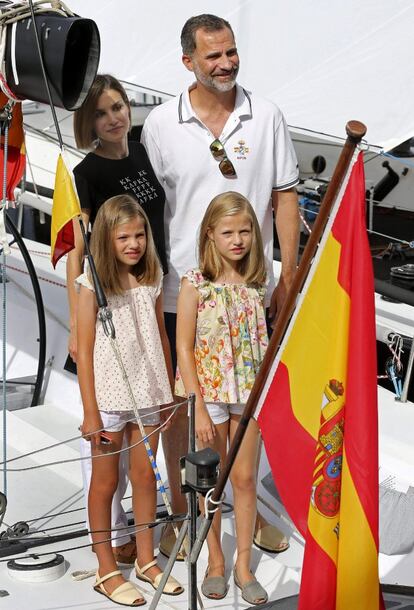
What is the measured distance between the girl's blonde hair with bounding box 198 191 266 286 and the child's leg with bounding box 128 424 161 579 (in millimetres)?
486

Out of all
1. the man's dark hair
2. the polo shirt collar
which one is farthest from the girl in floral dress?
the man's dark hair

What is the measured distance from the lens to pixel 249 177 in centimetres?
345

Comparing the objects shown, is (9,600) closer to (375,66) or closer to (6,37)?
(6,37)

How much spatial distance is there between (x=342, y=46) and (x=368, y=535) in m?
2.54

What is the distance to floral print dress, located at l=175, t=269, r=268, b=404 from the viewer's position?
3.24 meters

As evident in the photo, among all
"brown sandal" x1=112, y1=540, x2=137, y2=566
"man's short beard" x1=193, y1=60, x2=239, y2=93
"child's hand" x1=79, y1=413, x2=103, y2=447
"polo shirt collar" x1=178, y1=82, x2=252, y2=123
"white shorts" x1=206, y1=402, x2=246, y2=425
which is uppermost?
"man's short beard" x1=193, y1=60, x2=239, y2=93

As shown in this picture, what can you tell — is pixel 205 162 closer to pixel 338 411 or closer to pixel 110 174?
pixel 110 174

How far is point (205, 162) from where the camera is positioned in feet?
11.2

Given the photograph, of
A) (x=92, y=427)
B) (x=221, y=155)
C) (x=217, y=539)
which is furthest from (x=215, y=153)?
(x=217, y=539)

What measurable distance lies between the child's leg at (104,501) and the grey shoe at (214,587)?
0.23 meters

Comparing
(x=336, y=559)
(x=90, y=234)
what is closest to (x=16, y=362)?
(x=90, y=234)

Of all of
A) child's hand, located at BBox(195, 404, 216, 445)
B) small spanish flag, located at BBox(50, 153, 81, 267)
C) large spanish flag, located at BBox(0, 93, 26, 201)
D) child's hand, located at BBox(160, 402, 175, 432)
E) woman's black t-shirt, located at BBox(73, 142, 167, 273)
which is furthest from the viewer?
large spanish flag, located at BBox(0, 93, 26, 201)

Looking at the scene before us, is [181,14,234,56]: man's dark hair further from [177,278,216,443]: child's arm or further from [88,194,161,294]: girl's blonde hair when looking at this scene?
[177,278,216,443]: child's arm

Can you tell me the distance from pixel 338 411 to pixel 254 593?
1.00 meters
